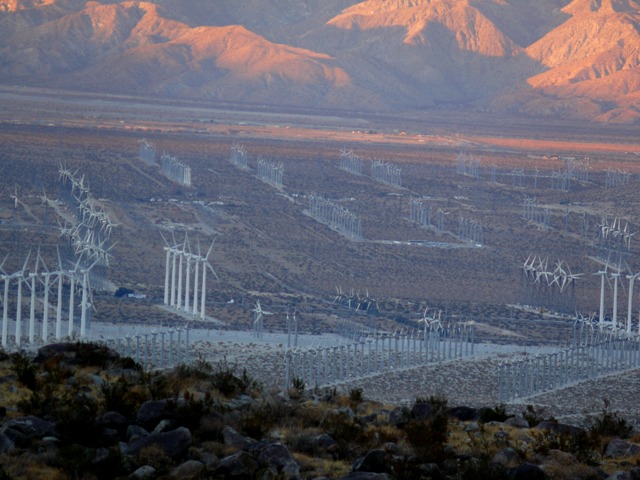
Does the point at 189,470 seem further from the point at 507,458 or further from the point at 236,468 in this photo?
the point at 507,458

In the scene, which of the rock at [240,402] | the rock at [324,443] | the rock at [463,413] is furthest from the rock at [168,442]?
the rock at [463,413]

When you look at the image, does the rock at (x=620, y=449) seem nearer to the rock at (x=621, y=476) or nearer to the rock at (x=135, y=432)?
the rock at (x=621, y=476)

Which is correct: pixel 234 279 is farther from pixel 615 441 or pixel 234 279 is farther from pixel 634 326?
pixel 615 441

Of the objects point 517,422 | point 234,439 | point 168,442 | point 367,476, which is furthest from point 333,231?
point 367,476

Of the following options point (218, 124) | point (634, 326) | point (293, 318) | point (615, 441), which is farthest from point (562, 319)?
point (218, 124)

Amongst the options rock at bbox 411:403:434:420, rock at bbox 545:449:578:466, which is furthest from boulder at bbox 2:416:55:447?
rock at bbox 545:449:578:466
